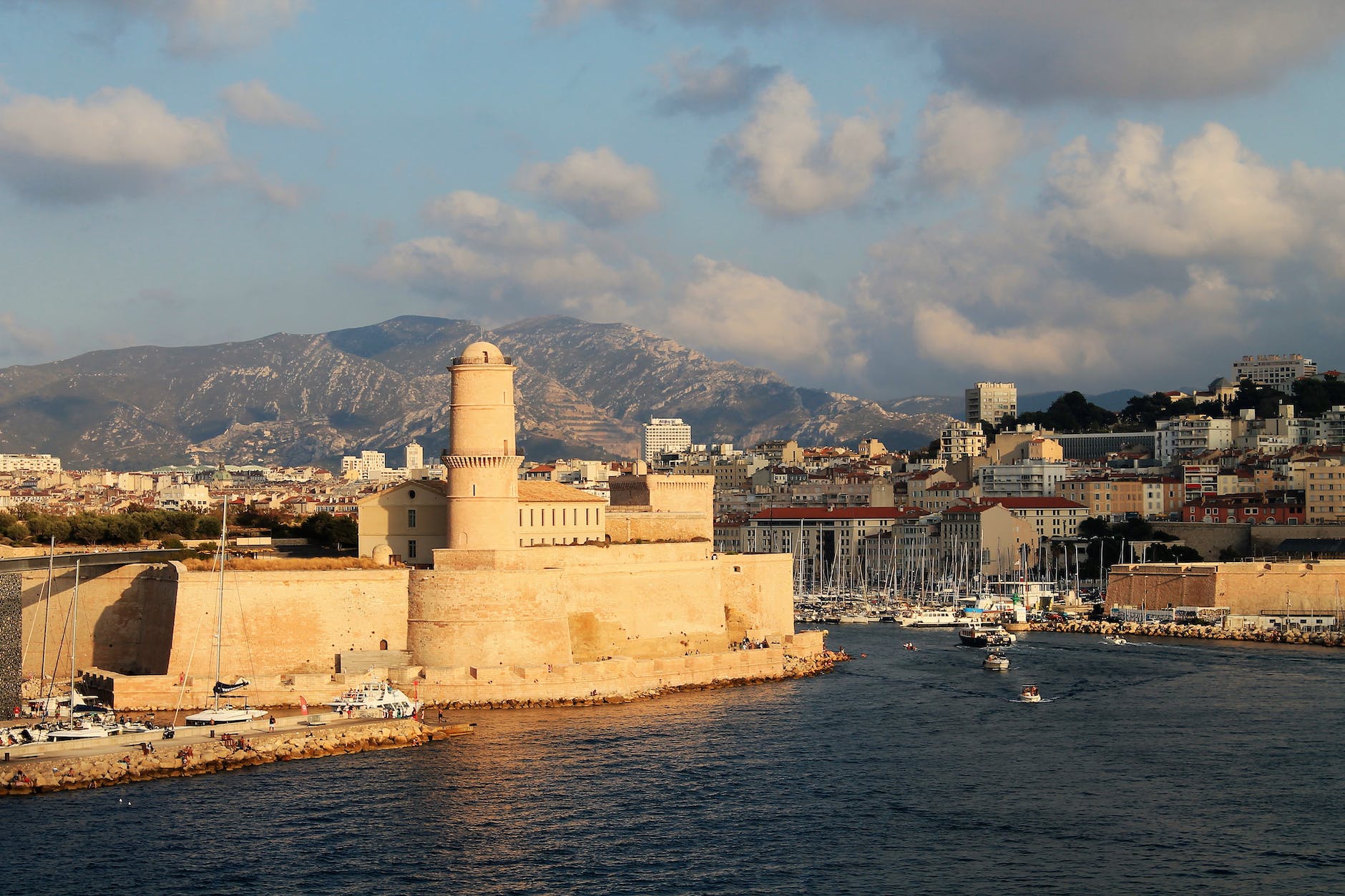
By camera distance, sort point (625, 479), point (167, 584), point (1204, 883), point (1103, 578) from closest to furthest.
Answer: point (1204, 883) < point (167, 584) < point (625, 479) < point (1103, 578)

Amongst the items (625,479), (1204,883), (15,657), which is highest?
(625,479)

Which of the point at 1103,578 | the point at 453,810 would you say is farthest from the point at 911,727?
the point at 1103,578

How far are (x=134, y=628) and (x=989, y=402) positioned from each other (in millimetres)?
103299

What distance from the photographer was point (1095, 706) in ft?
118

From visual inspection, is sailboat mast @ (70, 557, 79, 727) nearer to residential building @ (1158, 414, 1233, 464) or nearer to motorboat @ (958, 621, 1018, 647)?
motorboat @ (958, 621, 1018, 647)

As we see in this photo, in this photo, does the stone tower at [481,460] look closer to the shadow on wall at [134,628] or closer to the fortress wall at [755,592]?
the shadow on wall at [134,628]

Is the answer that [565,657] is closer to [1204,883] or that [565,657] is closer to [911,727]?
[911,727]

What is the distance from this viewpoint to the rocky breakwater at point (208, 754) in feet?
86.4

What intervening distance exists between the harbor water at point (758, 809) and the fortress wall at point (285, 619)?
3.51 metres

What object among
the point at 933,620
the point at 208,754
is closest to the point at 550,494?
the point at 208,754

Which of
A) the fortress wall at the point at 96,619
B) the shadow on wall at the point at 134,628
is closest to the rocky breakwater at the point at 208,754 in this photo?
the shadow on wall at the point at 134,628

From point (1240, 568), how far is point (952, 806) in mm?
33681

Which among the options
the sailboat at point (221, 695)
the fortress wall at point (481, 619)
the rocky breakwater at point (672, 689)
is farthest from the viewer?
the fortress wall at point (481, 619)

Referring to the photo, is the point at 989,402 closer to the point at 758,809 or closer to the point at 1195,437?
the point at 1195,437
